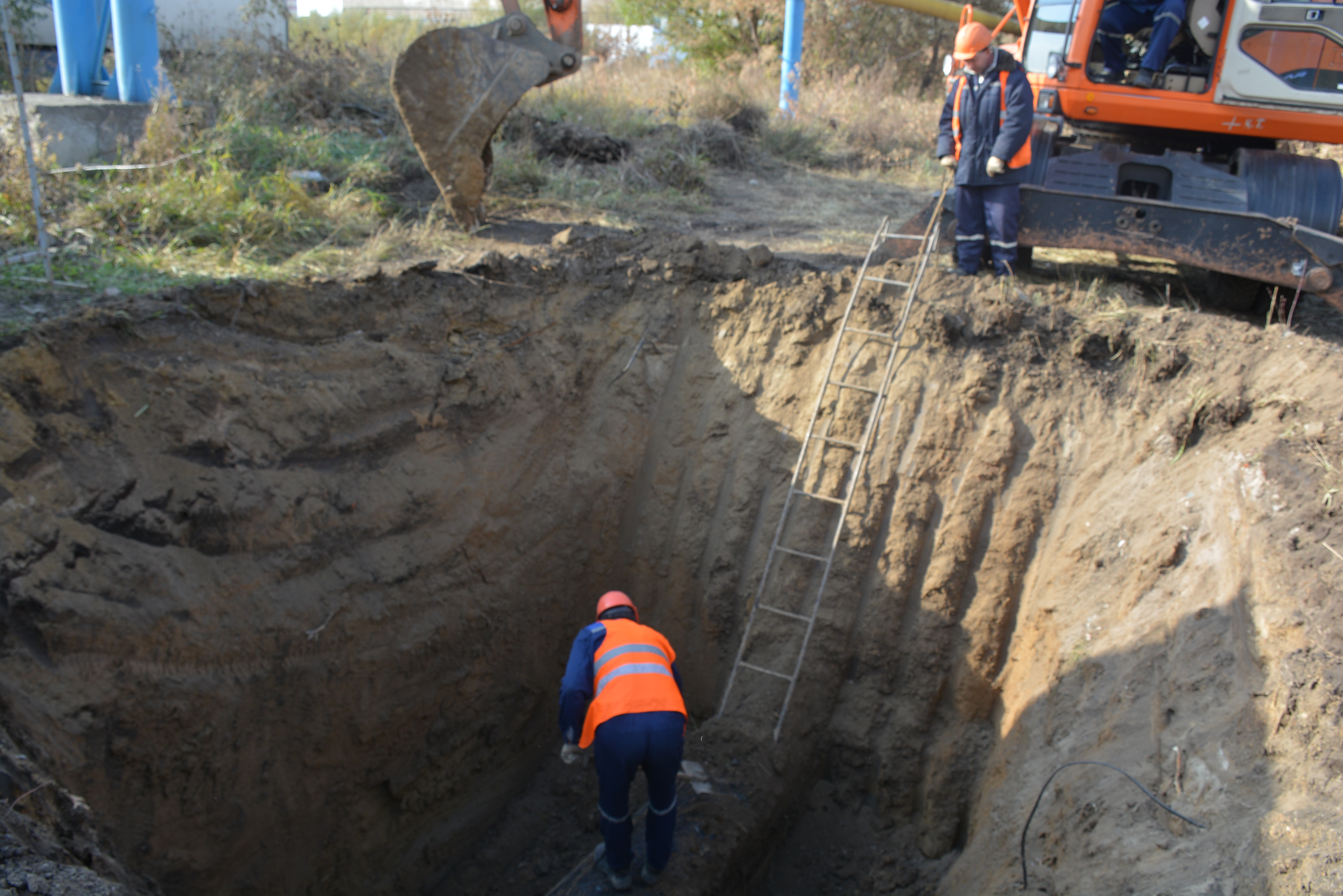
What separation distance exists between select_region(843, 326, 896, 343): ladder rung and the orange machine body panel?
3.72 meters

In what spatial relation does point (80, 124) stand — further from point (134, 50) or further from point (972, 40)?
point (972, 40)

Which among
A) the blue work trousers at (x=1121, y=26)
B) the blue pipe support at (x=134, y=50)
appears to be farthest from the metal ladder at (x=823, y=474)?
the blue pipe support at (x=134, y=50)

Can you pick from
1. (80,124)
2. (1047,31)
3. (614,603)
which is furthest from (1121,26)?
(80,124)

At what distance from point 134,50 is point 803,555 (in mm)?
7758

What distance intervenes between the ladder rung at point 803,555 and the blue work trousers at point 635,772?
1.65 metres

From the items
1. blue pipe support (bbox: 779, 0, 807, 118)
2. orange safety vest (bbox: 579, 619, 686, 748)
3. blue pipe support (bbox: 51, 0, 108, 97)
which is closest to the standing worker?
orange safety vest (bbox: 579, 619, 686, 748)

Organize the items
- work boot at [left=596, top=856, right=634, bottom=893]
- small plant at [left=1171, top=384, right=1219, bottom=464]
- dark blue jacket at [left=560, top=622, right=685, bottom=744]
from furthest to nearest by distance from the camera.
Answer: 1. small plant at [left=1171, top=384, right=1219, bottom=464]
2. work boot at [left=596, top=856, right=634, bottom=893]
3. dark blue jacket at [left=560, top=622, right=685, bottom=744]

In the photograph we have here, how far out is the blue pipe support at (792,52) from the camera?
583 inches

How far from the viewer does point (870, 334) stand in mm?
5488

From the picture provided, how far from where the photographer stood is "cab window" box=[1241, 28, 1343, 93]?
6750 millimetres

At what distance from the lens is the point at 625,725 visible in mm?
3834

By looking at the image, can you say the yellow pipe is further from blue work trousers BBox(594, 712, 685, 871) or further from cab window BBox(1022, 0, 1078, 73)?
blue work trousers BBox(594, 712, 685, 871)

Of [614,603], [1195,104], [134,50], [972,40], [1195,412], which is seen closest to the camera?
[614,603]

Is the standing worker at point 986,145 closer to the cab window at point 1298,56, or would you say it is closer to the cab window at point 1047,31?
the cab window at point 1047,31
